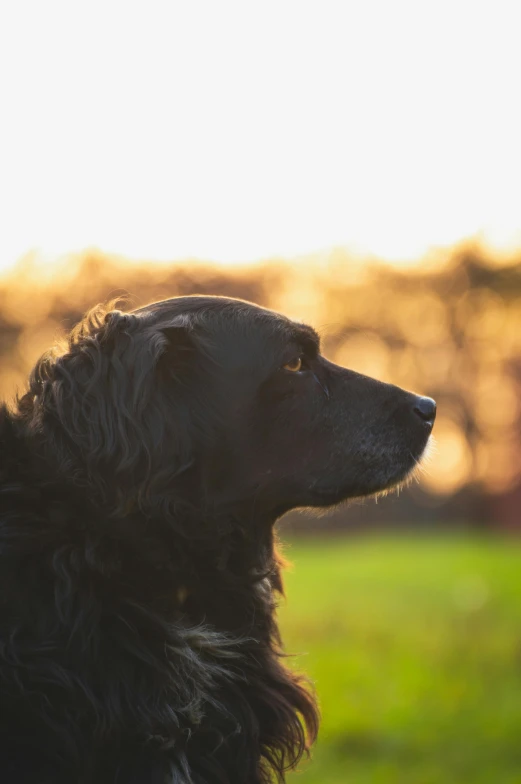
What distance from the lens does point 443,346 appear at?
85.6 ft

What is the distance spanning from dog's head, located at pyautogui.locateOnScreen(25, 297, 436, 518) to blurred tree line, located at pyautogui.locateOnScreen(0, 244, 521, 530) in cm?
1974

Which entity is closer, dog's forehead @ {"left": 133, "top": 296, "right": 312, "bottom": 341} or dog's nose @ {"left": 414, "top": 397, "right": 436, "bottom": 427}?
dog's forehead @ {"left": 133, "top": 296, "right": 312, "bottom": 341}

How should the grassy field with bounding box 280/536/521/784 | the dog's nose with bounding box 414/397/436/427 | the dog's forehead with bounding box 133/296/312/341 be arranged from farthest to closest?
the grassy field with bounding box 280/536/521/784 < the dog's nose with bounding box 414/397/436/427 < the dog's forehead with bounding box 133/296/312/341

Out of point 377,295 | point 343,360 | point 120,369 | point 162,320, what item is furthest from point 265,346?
point 377,295

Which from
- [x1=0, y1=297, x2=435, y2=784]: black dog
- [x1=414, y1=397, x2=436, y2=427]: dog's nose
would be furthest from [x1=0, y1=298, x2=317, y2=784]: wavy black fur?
[x1=414, y1=397, x2=436, y2=427]: dog's nose

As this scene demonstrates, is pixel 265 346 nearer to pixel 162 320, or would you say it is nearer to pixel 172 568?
pixel 162 320

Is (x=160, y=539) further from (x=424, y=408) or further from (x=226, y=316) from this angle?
(x=424, y=408)

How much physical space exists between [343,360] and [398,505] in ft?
19.4

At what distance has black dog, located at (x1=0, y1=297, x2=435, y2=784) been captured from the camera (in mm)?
2727

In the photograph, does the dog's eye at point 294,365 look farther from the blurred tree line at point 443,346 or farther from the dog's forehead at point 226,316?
the blurred tree line at point 443,346

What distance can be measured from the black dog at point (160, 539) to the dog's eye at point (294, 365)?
3cm

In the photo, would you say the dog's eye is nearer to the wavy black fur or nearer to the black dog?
the black dog

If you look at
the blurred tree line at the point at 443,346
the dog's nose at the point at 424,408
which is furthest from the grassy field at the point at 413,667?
the blurred tree line at the point at 443,346

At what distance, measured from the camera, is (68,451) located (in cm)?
295
